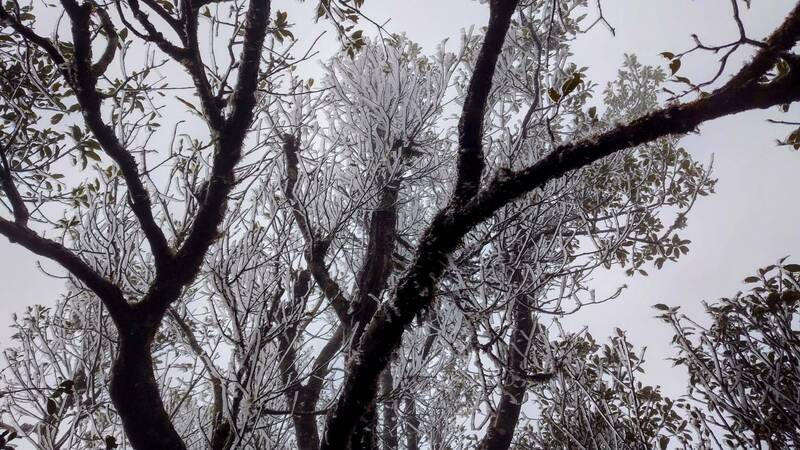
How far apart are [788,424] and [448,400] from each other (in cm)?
456

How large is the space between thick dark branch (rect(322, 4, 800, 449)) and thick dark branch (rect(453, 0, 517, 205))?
0.15 meters

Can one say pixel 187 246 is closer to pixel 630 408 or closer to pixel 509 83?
pixel 630 408

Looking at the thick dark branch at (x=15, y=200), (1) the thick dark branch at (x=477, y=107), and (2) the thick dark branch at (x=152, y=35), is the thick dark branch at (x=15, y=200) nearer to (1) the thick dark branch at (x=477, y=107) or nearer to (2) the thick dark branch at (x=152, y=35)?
(2) the thick dark branch at (x=152, y=35)

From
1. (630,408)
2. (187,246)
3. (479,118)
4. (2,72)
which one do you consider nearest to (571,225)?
(630,408)

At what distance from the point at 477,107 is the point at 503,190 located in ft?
1.47

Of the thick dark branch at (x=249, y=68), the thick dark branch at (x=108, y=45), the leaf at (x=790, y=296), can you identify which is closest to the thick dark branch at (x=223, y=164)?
the thick dark branch at (x=249, y=68)

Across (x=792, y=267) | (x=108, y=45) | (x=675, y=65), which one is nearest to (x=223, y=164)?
(x=108, y=45)

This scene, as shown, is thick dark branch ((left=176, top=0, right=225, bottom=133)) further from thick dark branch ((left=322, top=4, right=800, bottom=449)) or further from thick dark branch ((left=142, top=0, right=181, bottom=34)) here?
thick dark branch ((left=322, top=4, right=800, bottom=449))

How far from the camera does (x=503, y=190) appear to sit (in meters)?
1.77

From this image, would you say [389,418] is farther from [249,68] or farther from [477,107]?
[477,107]

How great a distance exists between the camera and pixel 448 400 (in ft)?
21.8

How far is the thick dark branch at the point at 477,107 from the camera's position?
73.3 inches

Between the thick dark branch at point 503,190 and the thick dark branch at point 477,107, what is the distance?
6.0 inches

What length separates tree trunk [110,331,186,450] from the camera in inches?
87.8
